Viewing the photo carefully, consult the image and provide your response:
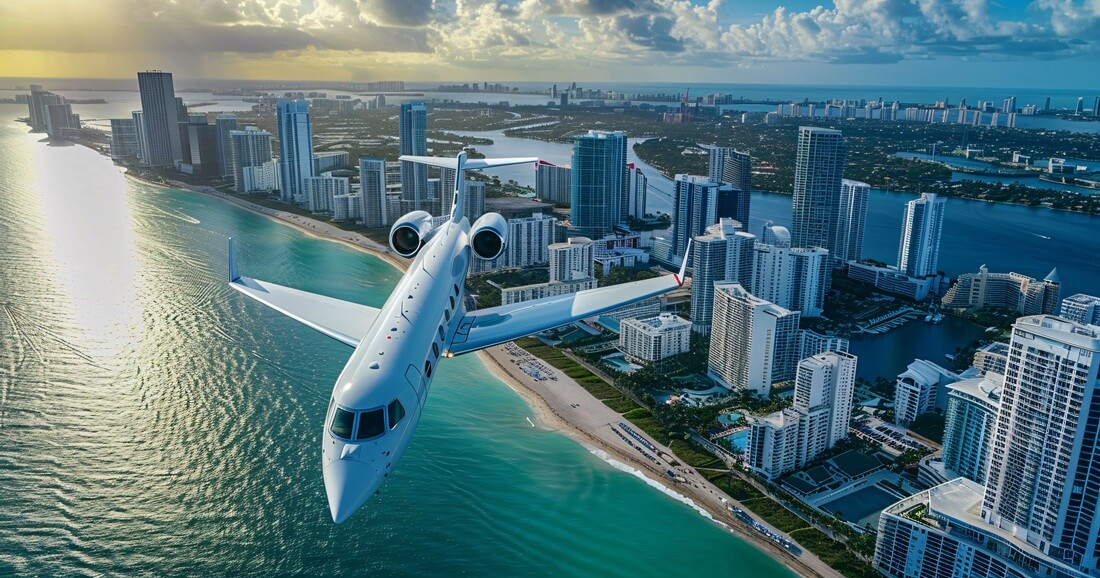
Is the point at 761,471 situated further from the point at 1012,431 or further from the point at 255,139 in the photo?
the point at 255,139

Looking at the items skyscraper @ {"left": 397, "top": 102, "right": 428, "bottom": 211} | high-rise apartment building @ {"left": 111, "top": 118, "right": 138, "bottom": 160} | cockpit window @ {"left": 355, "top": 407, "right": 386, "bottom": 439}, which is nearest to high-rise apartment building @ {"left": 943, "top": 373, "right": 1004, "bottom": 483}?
cockpit window @ {"left": 355, "top": 407, "right": 386, "bottom": 439}

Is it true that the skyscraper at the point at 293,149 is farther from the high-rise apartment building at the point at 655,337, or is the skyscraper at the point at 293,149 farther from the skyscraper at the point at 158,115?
the high-rise apartment building at the point at 655,337

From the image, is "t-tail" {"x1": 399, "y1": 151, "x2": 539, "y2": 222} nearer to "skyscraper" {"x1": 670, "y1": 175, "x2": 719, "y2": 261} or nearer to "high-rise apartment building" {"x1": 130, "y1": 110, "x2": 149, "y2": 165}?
"skyscraper" {"x1": 670, "y1": 175, "x2": 719, "y2": 261}

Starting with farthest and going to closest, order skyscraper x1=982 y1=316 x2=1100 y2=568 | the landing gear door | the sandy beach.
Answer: the sandy beach
skyscraper x1=982 y1=316 x2=1100 y2=568
the landing gear door

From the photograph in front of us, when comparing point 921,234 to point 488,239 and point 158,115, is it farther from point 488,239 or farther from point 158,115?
point 158,115

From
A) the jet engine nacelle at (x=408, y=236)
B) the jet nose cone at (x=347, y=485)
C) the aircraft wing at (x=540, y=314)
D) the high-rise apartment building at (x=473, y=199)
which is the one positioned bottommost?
the high-rise apartment building at (x=473, y=199)

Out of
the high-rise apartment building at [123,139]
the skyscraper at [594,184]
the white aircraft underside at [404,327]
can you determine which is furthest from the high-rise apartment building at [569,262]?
the high-rise apartment building at [123,139]
